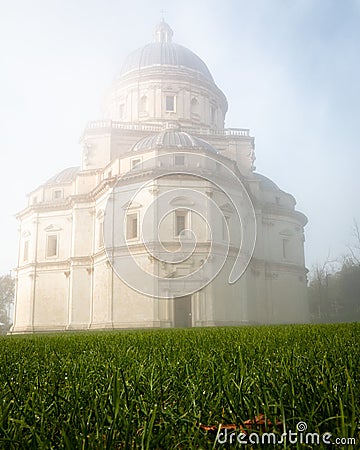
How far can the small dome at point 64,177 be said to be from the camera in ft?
125

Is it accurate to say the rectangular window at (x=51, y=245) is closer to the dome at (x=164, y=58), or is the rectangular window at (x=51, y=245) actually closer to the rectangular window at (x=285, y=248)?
the dome at (x=164, y=58)

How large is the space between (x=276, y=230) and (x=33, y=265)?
18.8 meters

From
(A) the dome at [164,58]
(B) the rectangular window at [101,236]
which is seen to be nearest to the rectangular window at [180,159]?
(B) the rectangular window at [101,236]

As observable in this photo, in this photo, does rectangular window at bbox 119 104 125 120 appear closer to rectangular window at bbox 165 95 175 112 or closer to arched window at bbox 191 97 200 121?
rectangular window at bbox 165 95 175 112

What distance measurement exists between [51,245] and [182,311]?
13.2 meters

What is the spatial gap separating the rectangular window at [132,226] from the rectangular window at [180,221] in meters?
2.48

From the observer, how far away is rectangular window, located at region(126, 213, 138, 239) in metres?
28.6

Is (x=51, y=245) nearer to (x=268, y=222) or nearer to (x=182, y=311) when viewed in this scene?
(x=182, y=311)

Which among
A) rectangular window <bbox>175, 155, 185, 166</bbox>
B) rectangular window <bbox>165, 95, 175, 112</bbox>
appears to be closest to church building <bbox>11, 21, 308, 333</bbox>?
rectangular window <bbox>175, 155, 185, 166</bbox>

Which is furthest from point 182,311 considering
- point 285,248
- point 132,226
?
point 285,248

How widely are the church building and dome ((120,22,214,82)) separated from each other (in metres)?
0.13

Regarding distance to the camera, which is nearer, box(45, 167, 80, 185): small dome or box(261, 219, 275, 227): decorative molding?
box(261, 219, 275, 227): decorative molding

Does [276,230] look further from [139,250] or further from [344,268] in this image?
[344,268]

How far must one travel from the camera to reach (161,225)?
2773cm
